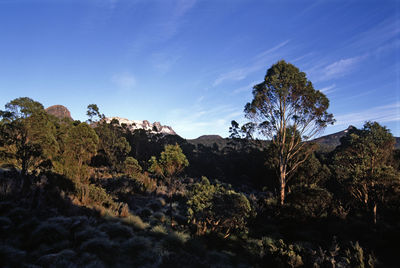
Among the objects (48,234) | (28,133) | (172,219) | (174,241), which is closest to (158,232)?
(174,241)

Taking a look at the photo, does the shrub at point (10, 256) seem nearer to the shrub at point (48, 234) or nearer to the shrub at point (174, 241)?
the shrub at point (48, 234)

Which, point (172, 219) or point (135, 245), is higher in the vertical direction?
point (135, 245)

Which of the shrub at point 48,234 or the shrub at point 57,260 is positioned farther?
the shrub at point 48,234

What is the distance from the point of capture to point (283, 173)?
15.6 meters

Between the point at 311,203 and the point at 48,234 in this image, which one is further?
the point at 311,203

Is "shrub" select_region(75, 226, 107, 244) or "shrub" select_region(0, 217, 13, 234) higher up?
"shrub" select_region(0, 217, 13, 234)

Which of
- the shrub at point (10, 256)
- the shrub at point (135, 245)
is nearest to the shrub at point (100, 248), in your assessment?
the shrub at point (135, 245)

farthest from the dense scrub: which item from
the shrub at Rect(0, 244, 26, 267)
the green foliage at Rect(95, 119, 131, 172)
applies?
the green foliage at Rect(95, 119, 131, 172)

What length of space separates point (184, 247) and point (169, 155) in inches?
240

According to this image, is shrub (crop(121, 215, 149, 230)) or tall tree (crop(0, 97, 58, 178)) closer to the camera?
shrub (crop(121, 215, 149, 230))

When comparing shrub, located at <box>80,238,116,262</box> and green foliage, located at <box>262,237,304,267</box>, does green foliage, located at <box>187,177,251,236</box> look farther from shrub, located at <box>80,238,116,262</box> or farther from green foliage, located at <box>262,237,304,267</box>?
shrub, located at <box>80,238,116,262</box>

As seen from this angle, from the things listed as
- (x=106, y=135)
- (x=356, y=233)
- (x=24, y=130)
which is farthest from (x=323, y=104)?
(x=106, y=135)

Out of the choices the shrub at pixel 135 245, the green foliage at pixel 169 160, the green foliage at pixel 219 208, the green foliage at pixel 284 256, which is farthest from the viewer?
the green foliage at pixel 169 160

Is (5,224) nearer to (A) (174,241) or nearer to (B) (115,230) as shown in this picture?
(B) (115,230)
